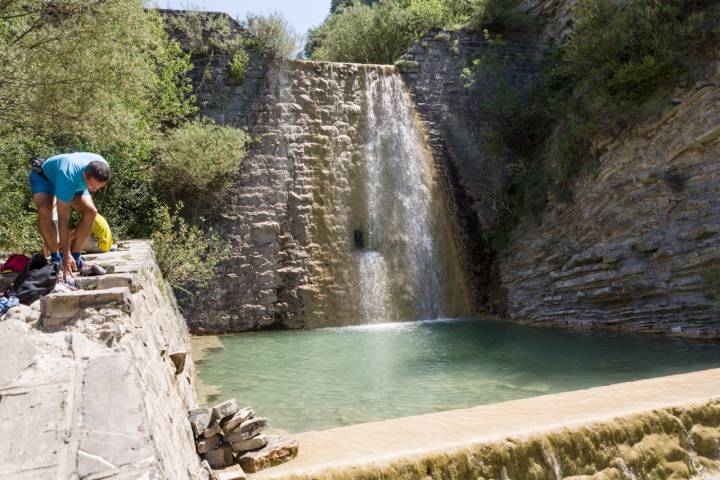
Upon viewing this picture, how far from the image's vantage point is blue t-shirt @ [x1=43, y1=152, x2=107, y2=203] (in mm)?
4137

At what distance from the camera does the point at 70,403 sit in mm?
2396

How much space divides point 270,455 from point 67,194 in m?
2.40

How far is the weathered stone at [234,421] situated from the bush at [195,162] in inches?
304

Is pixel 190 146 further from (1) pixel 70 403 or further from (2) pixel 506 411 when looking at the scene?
(1) pixel 70 403

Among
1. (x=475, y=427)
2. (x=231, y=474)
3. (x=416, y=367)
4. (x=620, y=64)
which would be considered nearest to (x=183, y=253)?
(x=416, y=367)

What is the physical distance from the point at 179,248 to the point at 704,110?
8.72 meters

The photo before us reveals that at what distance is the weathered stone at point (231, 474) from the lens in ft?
10.9

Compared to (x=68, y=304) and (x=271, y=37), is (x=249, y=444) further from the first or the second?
(x=271, y=37)

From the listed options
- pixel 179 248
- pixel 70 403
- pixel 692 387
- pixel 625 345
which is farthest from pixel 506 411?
pixel 179 248

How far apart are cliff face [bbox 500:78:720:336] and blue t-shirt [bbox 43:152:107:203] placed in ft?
26.7

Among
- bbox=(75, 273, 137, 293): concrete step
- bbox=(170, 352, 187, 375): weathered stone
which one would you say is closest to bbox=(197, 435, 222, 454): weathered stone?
bbox=(170, 352, 187, 375): weathered stone

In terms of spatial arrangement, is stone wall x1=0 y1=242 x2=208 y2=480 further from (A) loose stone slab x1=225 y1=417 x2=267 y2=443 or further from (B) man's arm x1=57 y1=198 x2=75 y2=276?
(B) man's arm x1=57 y1=198 x2=75 y2=276

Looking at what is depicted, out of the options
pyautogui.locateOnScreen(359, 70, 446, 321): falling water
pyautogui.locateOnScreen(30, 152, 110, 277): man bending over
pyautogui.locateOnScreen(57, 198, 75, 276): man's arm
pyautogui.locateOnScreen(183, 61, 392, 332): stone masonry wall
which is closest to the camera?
pyautogui.locateOnScreen(57, 198, 75, 276): man's arm

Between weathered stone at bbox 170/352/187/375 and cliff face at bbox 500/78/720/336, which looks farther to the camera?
cliff face at bbox 500/78/720/336
